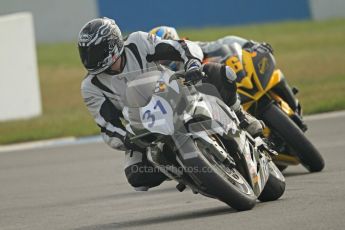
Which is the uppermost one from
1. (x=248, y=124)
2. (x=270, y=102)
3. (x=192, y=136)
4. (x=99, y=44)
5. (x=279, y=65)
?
(x=99, y=44)

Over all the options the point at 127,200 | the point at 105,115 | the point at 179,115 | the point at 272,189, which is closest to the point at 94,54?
the point at 105,115

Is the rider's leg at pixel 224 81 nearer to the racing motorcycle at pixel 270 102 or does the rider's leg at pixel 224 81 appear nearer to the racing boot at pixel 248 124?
the racing boot at pixel 248 124

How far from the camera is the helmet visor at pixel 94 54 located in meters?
7.80

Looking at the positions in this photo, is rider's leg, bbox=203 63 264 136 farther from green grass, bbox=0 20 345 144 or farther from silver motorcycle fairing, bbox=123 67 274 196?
green grass, bbox=0 20 345 144

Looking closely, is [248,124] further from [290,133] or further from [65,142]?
[65,142]

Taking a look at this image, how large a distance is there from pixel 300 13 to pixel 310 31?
39.6 inches

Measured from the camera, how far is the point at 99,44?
7.80 meters

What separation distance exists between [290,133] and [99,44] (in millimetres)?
2345

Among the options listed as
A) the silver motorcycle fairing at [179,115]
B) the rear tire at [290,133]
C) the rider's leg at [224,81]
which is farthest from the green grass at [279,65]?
the silver motorcycle fairing at [179,115]

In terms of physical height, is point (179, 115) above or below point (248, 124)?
above

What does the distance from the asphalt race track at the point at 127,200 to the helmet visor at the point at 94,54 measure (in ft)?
3.95

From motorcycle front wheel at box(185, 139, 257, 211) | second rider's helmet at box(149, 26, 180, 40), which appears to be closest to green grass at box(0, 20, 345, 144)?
second rider's helmet at box(149, 26, 180, 40)

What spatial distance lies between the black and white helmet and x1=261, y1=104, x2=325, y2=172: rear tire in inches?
78.8

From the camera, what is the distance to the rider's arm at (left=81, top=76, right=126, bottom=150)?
Answer: 7.85m
